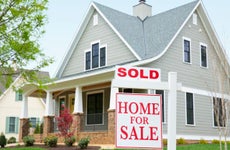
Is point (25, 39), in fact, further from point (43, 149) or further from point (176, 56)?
point (176, 56)

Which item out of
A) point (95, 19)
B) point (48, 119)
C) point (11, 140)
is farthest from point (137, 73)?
point (11, 140)

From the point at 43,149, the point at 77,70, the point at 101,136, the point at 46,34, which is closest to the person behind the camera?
the point at 46,34

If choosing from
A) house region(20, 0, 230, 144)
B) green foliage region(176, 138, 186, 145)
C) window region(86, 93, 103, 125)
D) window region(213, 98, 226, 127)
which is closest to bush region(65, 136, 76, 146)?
house region(20, 0, 230, 144)

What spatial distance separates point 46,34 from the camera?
1380 cm

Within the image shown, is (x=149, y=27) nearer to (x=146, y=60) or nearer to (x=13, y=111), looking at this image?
(x=146, y=60)

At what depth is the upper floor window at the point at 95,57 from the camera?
2014 cm

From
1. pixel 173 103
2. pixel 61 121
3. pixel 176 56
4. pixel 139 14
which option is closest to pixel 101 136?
pixel 61 121

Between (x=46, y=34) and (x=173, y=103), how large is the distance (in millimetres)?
11279

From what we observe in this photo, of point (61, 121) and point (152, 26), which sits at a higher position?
point (152, 26)

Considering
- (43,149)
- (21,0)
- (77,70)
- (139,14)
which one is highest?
(139,14)

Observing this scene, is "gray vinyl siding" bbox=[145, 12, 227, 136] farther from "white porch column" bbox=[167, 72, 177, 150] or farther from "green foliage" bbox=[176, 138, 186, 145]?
"white porch column" bbox=[167, 72, 177, 150]

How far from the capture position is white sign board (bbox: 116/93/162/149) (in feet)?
9.86

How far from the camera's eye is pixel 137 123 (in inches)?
120

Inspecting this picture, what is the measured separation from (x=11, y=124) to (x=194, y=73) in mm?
19774
